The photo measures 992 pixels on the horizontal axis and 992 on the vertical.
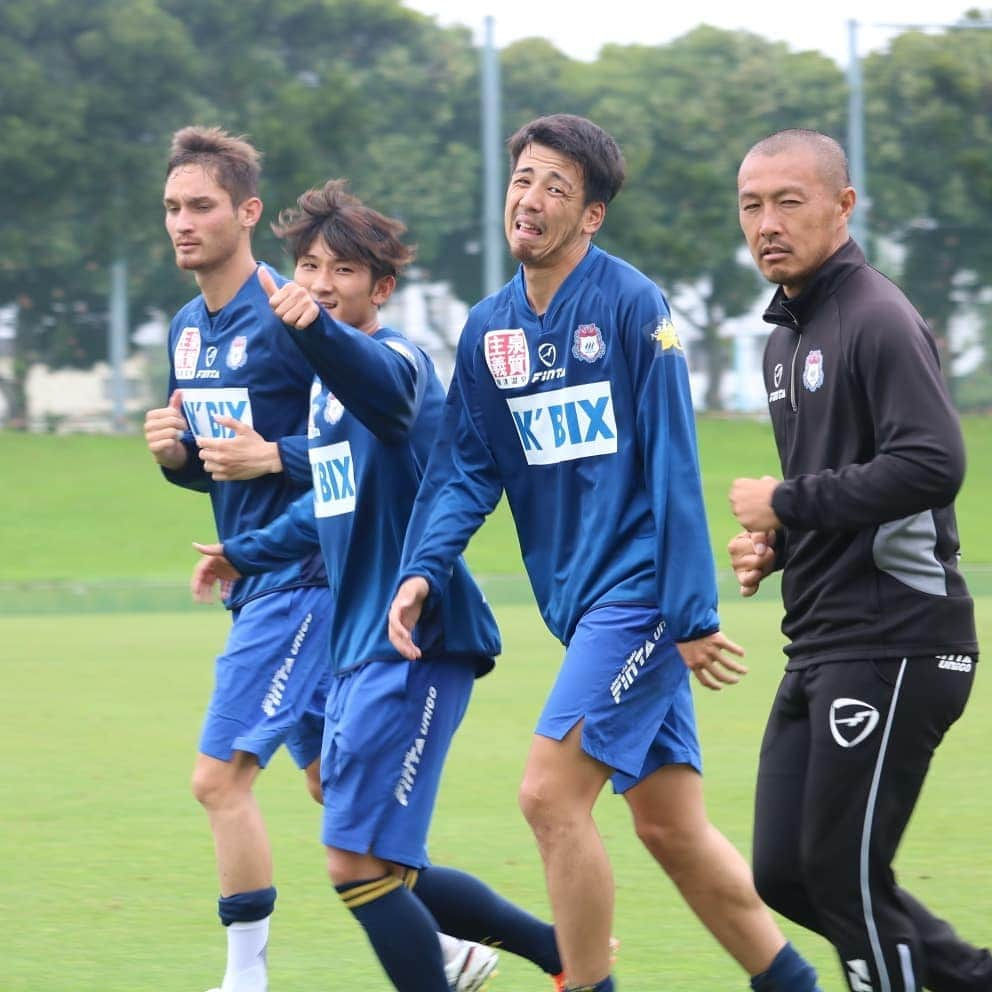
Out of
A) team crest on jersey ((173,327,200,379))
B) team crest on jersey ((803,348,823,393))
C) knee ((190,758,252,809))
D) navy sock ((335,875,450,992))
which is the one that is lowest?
navy sock ((335,875,450,992))

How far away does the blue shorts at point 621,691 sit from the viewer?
15.9 feet

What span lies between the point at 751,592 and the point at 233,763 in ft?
5.58

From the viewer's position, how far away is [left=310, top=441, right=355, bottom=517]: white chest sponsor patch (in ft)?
17.4

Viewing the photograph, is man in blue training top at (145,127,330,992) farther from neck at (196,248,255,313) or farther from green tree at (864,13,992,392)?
green tree at (864,13,992,392)

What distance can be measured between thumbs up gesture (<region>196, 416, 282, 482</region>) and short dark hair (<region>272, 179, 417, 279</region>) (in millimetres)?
579

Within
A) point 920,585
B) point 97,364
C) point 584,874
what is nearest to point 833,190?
point 920,585

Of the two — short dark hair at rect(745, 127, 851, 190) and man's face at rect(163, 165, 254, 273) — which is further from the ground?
short dark hair at rect(745, 127, 851, 190)

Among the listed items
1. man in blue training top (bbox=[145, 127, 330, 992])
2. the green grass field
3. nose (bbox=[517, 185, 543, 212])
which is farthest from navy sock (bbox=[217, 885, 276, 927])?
nose (bbox=[517, 185, 543, 212])

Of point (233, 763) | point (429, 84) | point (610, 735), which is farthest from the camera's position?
point (429, 84)

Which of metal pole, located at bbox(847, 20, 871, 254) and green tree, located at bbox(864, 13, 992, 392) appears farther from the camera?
metal pole, located at bbox(847, 20, 871, 254)

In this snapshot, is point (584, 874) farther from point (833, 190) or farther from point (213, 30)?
point (213, 30)

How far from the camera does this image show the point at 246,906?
563 cm

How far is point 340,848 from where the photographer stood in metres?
4.92

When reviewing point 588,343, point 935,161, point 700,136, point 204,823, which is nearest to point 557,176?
point 588,343
